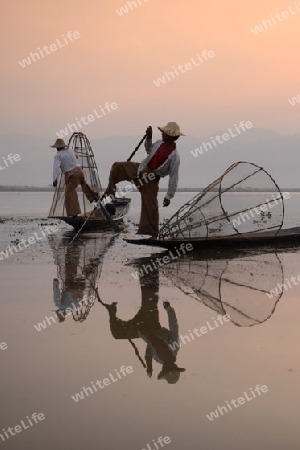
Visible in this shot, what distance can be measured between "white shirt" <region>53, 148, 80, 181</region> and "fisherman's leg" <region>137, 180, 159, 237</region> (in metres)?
4.34

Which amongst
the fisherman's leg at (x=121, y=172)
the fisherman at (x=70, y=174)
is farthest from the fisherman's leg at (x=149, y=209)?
the fisherman at (x=70, y=174)

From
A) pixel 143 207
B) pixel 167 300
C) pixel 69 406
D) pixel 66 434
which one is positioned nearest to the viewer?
pixel 66 434

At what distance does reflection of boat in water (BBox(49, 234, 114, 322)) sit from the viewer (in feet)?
20.6

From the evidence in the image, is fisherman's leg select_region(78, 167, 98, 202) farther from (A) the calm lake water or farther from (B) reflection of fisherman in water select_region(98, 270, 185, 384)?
(B) reflection of fisherman in water select_region(98, 270, 185, 384)

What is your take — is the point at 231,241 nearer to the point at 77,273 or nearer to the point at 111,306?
the point at 77,273

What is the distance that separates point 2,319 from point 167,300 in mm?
1891

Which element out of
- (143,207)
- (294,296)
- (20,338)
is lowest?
(294,296)

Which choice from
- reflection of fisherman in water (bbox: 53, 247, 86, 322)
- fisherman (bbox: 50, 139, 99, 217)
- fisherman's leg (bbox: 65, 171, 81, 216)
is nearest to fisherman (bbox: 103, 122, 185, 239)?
reflection of fisherman in water (bbox: 53, 247, 86, 322)

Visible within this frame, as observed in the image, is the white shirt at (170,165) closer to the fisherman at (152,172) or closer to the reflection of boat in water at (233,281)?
the fisherman at (152,172)

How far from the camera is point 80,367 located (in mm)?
4258

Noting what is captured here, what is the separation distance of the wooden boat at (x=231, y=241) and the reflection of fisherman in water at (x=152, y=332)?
2699 mm

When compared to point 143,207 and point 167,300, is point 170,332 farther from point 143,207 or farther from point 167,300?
point 143,207

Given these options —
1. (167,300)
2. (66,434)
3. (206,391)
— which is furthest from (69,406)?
(167,300)

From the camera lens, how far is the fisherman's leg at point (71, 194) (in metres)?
13.9
